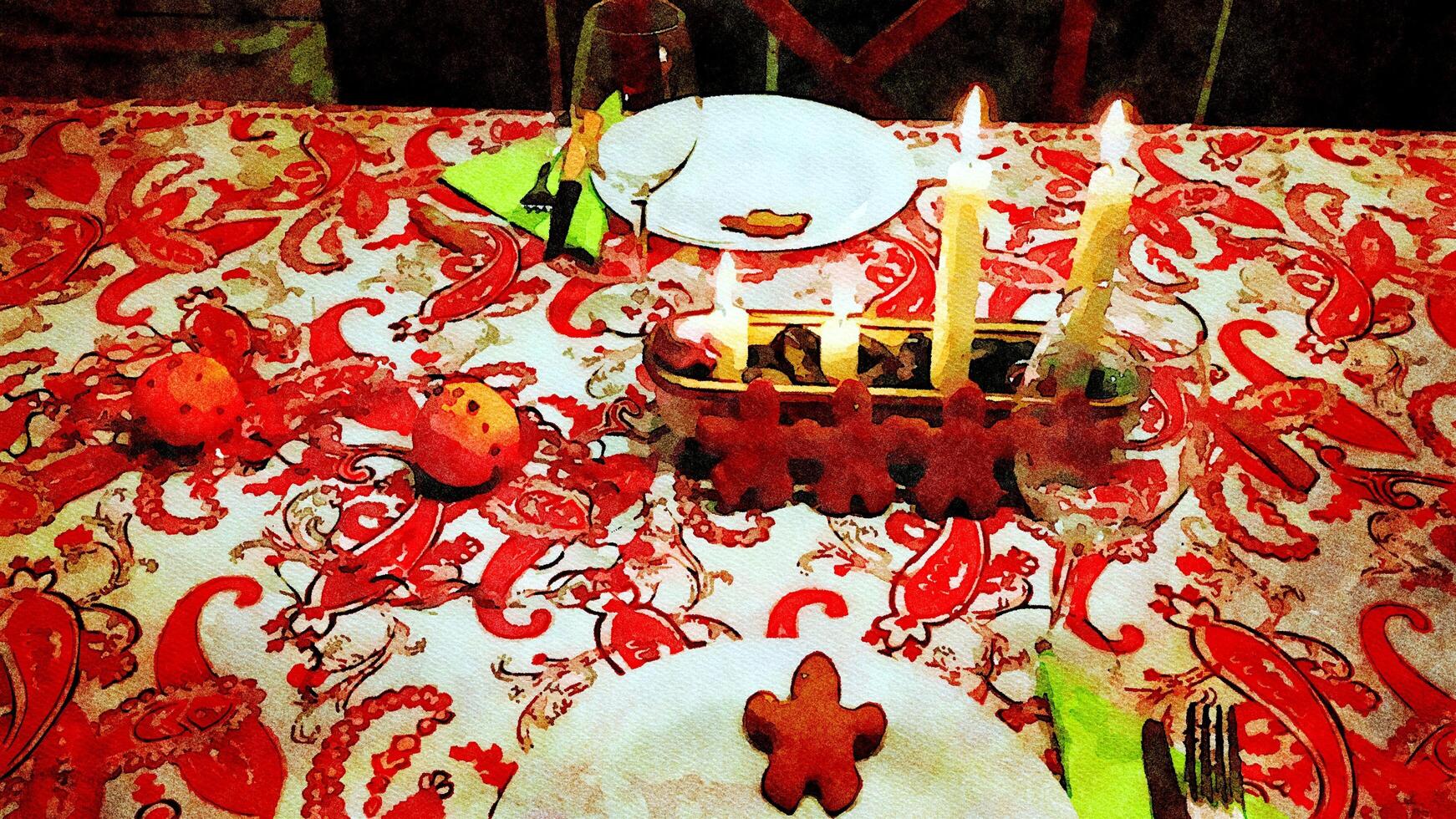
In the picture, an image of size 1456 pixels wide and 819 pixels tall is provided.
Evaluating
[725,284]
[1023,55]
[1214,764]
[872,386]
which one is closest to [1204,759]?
[1214,764]

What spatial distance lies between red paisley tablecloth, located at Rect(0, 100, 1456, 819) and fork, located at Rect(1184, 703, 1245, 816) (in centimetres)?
4

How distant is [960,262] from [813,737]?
0.35 metres

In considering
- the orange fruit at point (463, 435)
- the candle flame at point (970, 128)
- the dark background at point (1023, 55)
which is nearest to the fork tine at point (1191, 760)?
the candle flame at point (970, 128)

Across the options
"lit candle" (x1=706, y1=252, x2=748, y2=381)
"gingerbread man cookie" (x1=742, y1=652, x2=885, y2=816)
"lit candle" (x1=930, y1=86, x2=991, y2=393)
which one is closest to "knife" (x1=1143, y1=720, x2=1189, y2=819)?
"gingerbread man cookie" (x1=742, y1=652, x2=885, y2=816)

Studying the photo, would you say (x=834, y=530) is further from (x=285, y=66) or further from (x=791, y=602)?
(x=285, y=66)

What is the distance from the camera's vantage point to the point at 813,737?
595 millimetres

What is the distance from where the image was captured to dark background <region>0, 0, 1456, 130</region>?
5.81 feet

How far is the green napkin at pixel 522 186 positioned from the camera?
106 cm

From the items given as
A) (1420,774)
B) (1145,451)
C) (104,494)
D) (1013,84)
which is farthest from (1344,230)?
(104,494)

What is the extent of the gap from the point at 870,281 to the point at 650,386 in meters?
0.26

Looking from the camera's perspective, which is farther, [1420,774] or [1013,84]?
[1013,84]

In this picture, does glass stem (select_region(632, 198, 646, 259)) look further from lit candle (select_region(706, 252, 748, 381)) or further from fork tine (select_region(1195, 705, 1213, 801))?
fork tine (select_region(1195, 705, 1213, 801))

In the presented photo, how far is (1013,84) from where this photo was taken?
6.14ft

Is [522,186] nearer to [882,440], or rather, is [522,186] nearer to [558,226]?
[558,226]
